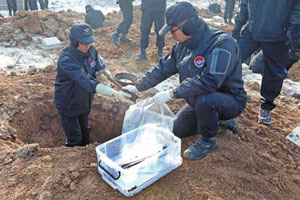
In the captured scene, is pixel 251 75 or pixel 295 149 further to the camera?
pixel 251 75

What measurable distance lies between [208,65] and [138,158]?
39.9 inches

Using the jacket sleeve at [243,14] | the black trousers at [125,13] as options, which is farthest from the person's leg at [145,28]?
the jacket sleeve at [243,14]

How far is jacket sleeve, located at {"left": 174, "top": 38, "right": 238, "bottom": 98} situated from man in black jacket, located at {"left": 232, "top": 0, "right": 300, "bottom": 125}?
1013 mm

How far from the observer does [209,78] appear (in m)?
2.64

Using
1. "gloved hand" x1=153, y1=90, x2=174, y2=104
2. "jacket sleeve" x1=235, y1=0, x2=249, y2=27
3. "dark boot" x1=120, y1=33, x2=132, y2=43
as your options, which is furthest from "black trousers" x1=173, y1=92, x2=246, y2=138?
"dark boot" x1=120, y1=33, x2=132, y2=43

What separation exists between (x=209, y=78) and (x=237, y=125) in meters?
1.09

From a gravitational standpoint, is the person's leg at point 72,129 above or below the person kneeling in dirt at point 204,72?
below

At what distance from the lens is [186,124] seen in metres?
3.28

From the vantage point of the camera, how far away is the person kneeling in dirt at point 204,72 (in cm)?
264

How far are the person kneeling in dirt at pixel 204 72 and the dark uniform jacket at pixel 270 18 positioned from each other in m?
0.95

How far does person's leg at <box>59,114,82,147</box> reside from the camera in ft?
11.4

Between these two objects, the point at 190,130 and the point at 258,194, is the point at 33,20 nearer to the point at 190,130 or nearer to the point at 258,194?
the point at 190,130

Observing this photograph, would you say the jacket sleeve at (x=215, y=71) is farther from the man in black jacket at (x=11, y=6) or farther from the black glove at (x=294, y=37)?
the man in black jacket at (x=11, y=6)

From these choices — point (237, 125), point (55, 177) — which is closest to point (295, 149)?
point (237, 125)
